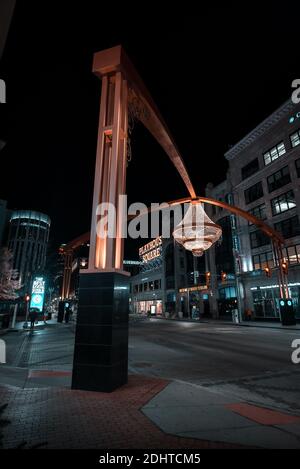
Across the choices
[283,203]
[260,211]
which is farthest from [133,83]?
[260,211]

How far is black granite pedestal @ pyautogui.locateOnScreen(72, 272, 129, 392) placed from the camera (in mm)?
5977

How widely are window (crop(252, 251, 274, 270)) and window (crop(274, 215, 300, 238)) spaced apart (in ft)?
11.7

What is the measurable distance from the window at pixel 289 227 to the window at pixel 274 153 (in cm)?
900

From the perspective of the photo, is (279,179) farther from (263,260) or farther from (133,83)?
(133,83)

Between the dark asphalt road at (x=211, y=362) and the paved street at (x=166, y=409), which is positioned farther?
the dark asphalt road at (x=211, y=362)

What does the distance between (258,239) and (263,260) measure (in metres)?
3.12

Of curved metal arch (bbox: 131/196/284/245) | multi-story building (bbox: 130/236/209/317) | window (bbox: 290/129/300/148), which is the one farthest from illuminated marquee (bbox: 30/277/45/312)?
window (bbox: 290/129/300/148)

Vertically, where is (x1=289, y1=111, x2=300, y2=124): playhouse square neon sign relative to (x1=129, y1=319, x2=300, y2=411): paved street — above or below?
above

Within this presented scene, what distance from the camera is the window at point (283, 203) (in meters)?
34.1

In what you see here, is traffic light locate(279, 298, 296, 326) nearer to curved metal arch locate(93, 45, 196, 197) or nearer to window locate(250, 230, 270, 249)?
window locate(250, 230, 270, 249)

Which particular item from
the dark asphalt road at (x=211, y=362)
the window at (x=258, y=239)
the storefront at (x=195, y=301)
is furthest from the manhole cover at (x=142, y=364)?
the storefront at (x=195, y=301)

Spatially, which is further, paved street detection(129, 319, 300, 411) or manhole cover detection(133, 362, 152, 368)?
manhole cover detection(133, 362, 152, 368)

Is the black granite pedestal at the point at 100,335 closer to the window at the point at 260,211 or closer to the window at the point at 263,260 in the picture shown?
the window at the point at 263,260
